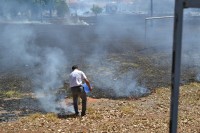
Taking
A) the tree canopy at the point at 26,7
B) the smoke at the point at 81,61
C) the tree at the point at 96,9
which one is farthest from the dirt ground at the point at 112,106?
the tree at the point at 96,9

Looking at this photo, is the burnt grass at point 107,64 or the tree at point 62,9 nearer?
the burnt grass at point 107,64

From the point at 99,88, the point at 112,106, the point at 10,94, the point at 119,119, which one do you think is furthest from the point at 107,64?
the point at 119,119

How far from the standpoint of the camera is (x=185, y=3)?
13.1 feet

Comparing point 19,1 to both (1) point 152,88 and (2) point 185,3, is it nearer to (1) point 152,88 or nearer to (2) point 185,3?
(1) point 152,88

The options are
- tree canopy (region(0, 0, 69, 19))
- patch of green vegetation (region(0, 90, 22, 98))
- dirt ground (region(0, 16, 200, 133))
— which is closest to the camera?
dirt ground (region(0, 16, 200, 133))

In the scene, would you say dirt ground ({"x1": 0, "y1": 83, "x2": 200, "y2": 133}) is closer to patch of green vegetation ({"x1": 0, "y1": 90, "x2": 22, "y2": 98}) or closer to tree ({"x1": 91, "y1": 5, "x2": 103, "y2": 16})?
patch of green vegetation ({"x1": 0, "y1": 90, "x2": 22, "y2": 98})

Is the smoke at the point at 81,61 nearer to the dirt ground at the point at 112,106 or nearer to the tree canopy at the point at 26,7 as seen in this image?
the dirt ground at the point at 112,106

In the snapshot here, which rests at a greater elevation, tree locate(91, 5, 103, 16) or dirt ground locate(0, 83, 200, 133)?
tree locate(91, 5, 103, 16)

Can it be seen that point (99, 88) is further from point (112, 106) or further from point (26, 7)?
point (26, 7)

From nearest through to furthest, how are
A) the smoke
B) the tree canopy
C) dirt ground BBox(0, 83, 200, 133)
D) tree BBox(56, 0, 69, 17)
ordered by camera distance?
dirt ground BBox(0, 83, 200, 133) → the smoke → the tree canopy → tree BBox(56, 0, 69, 17)

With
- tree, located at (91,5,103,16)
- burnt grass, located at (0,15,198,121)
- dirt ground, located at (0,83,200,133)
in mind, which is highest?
tree, located at (91,5,103,16)

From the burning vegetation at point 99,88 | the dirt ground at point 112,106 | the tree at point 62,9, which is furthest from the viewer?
the tree at point 62,9

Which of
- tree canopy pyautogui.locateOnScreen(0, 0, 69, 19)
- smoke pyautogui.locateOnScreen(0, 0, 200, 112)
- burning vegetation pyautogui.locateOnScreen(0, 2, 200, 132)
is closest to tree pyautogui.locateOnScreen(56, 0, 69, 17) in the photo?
tree canopy pyautogui.locateOnScreen(0, 0, 69, 19)

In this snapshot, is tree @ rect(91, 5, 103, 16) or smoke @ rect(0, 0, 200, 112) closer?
smoke @ rect(0, 0, 200, 112)
